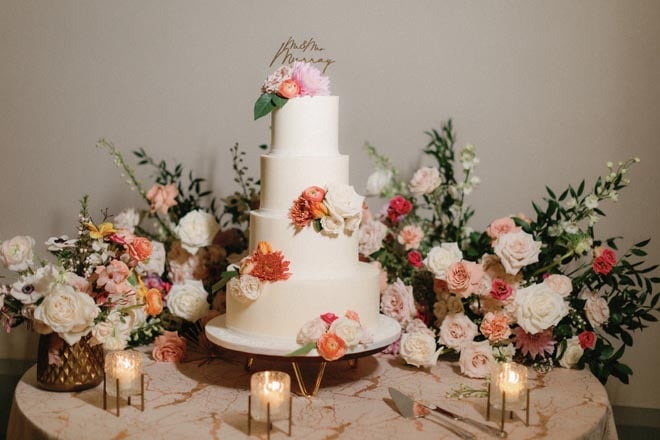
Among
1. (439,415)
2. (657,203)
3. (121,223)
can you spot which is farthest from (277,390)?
(657,203)

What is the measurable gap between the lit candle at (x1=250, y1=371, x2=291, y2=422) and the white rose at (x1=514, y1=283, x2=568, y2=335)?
2.94ft

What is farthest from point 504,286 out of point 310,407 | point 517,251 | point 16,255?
point 16,255

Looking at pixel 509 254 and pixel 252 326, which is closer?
pixel 252 326

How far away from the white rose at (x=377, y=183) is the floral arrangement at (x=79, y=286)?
0.98 m

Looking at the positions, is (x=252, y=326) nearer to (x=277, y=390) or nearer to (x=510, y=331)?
(x=277, y=390)

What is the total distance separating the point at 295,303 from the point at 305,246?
0.61 ft

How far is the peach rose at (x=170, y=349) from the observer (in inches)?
108

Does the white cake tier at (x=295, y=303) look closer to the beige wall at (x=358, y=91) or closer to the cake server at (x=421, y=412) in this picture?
the cake server at (x=421, y=412)

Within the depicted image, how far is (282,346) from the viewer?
2.27 meters

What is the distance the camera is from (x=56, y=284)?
2.27 metres

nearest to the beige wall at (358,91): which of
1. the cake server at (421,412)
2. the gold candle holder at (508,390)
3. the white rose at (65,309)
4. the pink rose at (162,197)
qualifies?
the pink rose at (162,197)

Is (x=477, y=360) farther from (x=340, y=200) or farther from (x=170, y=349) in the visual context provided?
(x=170, y=349)

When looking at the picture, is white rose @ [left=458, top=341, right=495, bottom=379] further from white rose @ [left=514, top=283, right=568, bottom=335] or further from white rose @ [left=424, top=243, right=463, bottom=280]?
white rose @ [left=424, top=243, right=463, bottom=280]

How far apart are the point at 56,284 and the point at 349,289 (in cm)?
90
